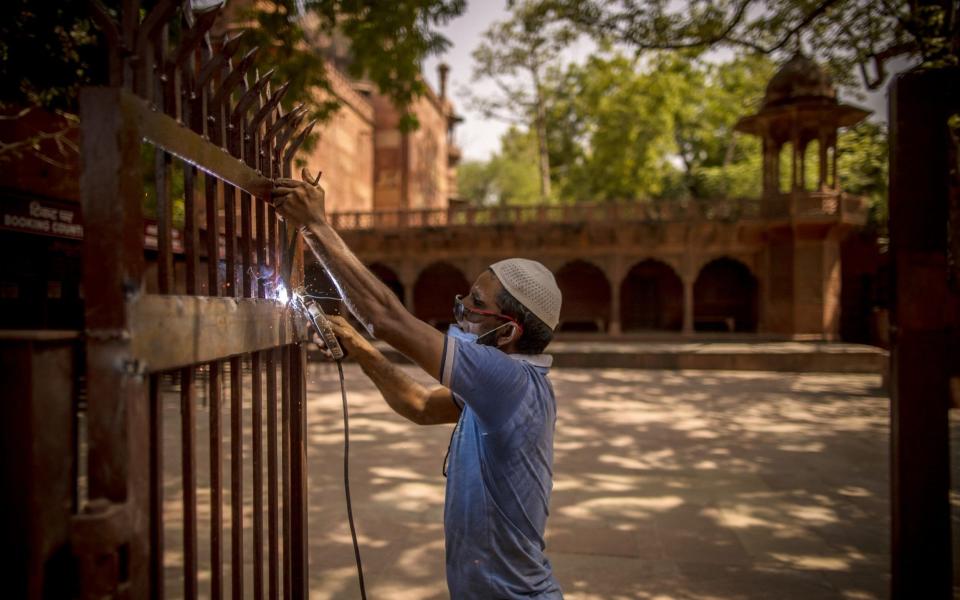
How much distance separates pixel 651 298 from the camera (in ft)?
72.9

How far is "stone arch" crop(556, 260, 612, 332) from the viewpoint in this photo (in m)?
22.3

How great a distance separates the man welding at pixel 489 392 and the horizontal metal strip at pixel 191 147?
0.37 feet

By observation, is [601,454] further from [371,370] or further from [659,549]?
[371,370]

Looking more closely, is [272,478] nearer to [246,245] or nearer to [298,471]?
[298,471]

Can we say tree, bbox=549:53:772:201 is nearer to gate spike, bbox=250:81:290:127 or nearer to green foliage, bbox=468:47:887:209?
green foliage, bbox=468:47:887:209

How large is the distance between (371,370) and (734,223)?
62.1 feet

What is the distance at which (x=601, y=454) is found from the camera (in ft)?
19.5

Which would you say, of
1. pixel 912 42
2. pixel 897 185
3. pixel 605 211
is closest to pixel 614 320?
pixel 605 211

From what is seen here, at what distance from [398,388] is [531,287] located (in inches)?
23.3

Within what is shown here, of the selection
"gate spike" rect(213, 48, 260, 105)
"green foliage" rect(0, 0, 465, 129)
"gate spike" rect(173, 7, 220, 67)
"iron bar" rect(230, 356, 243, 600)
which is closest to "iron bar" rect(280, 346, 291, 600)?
"iron bar" rect(230, 356, 243, 600)

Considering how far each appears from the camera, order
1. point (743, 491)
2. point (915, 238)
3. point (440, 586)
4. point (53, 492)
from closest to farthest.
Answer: point (53, 492) → point (915, 238) → point (440, 586) → point (743, 491)

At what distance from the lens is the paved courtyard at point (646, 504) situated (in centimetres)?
319

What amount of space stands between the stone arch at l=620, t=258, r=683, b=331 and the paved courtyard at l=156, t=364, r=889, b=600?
13336 millimetres

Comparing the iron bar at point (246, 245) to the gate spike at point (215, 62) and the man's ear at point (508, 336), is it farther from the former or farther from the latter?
the man's ear at point (508, 336)
